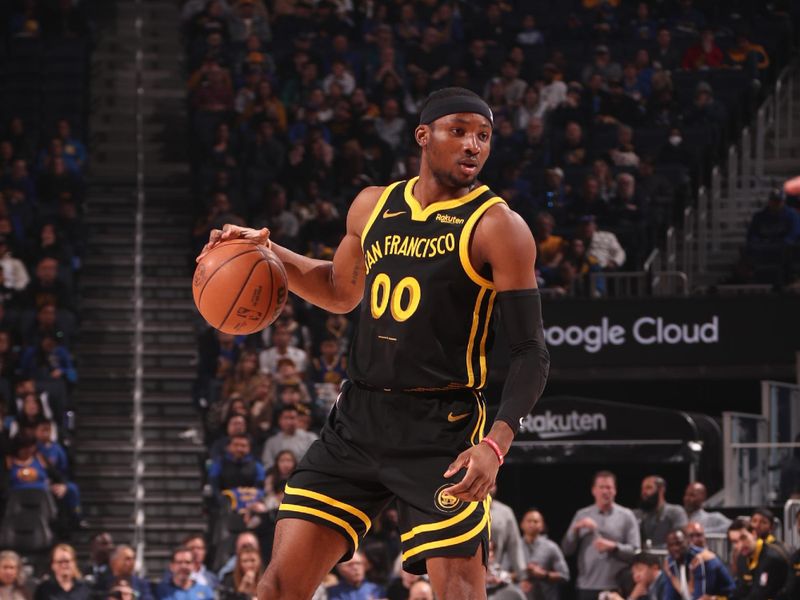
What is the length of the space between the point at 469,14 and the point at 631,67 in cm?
264

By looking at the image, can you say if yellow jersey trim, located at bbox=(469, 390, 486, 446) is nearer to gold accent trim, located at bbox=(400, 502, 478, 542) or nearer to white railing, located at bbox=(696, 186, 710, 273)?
gold accent trim, located at bbox=(400, 502, 478, 542)

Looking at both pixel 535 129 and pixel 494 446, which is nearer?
pixel 494 446

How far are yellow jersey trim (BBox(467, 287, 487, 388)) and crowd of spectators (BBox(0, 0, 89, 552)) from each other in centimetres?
921

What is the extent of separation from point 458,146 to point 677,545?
7.26 metres

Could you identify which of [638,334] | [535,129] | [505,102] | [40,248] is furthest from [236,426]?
[505,102]

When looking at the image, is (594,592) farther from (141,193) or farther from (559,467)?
(141,193)

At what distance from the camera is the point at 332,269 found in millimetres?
5918

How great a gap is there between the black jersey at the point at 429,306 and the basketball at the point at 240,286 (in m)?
0.40

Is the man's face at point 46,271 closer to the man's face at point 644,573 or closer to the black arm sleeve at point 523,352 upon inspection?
the man's face at point 644,573

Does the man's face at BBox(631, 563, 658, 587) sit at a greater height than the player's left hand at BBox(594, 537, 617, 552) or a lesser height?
lesser

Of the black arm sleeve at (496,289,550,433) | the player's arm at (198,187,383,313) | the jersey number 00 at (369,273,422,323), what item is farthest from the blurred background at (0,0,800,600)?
the black arm sleeve at (496,289,550,433)

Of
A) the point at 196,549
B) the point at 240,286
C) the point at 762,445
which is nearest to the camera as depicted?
the point at 240,286

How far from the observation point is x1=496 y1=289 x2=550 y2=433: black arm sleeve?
203 inches

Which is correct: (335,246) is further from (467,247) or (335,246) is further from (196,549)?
(467,247)
